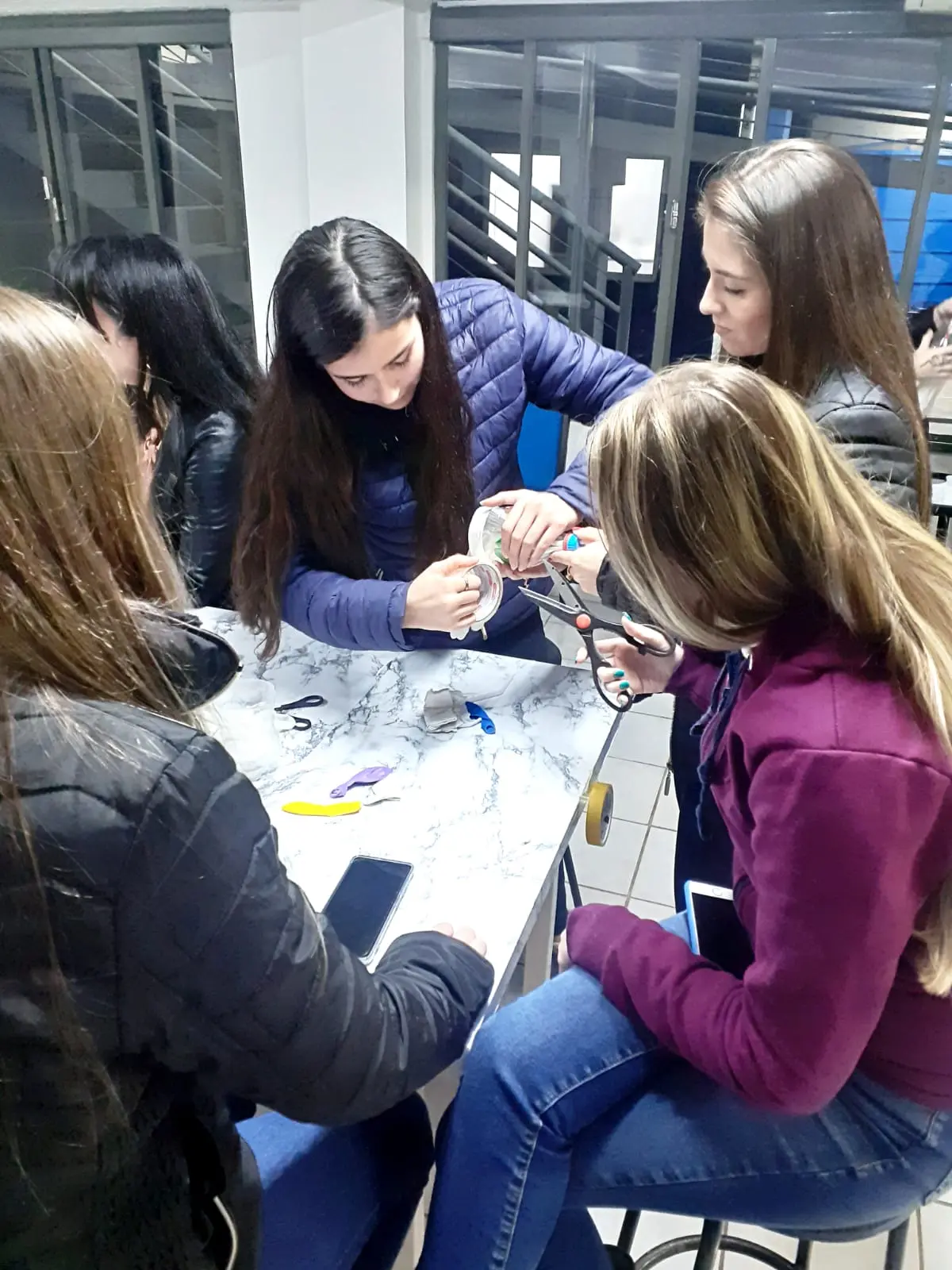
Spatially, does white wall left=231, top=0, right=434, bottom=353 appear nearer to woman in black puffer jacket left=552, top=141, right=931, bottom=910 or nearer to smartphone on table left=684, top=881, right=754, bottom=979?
woman in black puffer jacket left=552, top=141, right=931, bottom=910

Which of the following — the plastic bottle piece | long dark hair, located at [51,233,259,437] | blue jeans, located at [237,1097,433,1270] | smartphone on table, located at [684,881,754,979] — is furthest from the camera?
long dark hair, located at [51,233,259,437]

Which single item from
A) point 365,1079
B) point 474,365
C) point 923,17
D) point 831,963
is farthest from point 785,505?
point 923,17

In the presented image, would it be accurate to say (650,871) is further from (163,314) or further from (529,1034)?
(163,314)

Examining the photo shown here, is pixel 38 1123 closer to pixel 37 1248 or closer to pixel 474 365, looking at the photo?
pixel 37 1248

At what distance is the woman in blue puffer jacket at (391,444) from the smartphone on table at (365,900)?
41cm

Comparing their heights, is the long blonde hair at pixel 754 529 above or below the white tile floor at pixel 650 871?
above

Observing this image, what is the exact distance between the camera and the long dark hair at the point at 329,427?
1.35 m

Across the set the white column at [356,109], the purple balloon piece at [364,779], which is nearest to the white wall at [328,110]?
the white column at [356,109]

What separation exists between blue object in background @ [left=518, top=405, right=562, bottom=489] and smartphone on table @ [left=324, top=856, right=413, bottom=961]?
2197 millimetres

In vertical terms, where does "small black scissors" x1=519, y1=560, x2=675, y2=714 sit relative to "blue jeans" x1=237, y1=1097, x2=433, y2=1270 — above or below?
above

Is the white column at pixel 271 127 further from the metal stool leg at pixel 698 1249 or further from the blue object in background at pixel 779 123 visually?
the metal stool leg at pixel 698 1249

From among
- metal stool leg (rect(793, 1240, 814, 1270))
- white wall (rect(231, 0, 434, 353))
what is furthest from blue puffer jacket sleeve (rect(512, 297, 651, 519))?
white wall (rect(231, 0, 434, 353))

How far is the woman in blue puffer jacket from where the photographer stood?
1.35 metres

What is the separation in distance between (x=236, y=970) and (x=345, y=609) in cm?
82
